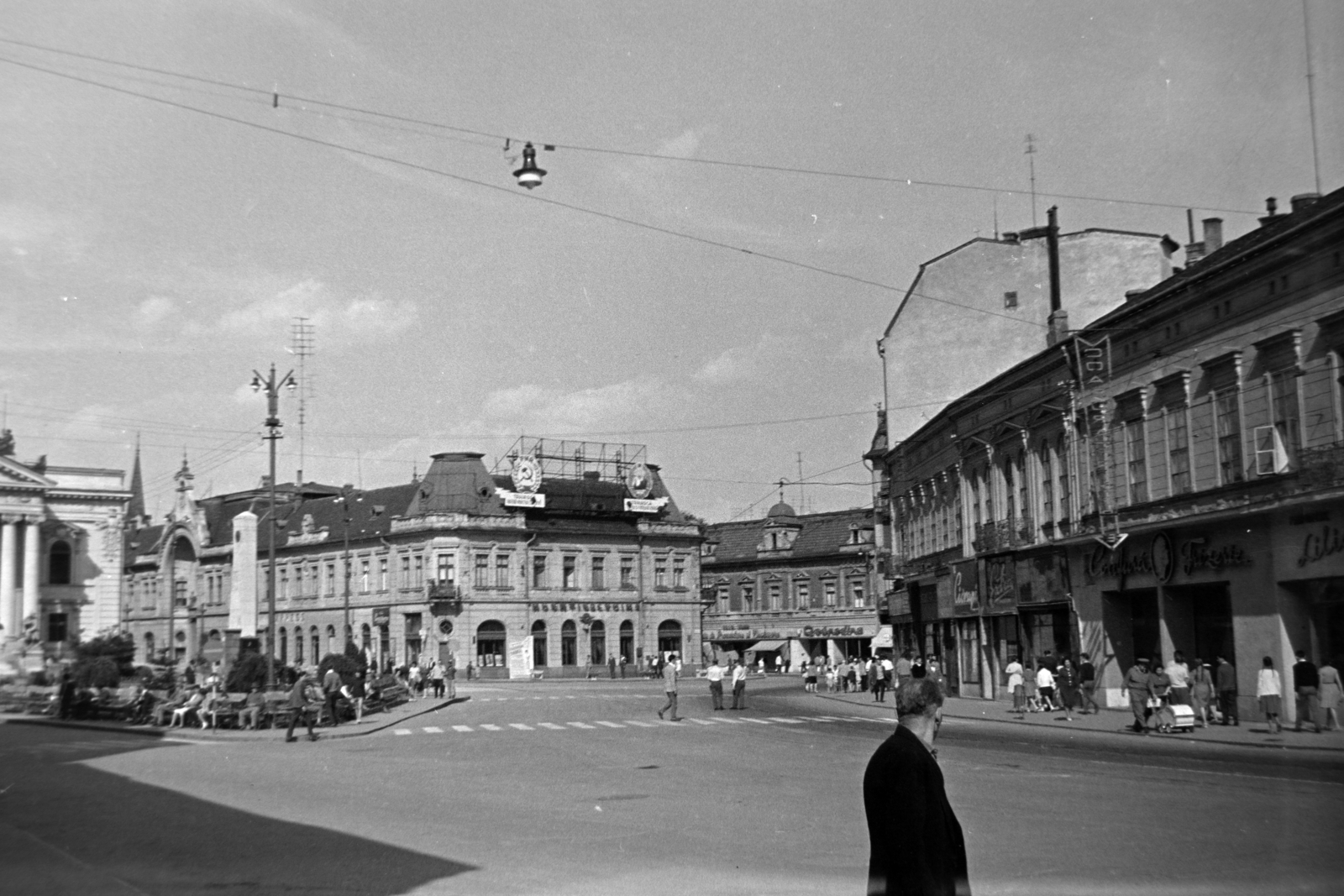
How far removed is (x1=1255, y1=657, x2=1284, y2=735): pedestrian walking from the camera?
26000mm

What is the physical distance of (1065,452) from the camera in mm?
38438

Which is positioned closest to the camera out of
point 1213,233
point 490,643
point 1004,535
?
point 1213,233

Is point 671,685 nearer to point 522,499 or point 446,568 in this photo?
point 446,568

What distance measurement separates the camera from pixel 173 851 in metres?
13.3

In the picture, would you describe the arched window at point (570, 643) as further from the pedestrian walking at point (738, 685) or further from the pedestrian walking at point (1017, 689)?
the pedestrian walking at point (1017, 689)

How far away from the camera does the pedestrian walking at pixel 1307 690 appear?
25391 mm

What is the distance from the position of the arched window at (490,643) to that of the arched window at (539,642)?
7.96 ft

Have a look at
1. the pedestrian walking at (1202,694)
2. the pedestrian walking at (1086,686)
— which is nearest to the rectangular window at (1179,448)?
the pedestrian walking at (1202,694)

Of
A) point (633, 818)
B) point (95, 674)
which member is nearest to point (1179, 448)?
point (633, 818)

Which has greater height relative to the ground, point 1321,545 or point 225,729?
point 1321,545

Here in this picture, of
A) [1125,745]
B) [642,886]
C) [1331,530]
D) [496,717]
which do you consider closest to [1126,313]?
[1331,530]

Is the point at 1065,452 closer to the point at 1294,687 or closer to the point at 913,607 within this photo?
the point at 1294,687

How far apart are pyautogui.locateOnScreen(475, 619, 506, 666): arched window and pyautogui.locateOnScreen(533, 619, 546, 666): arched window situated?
243 centimetres

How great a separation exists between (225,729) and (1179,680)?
76.5 feet
